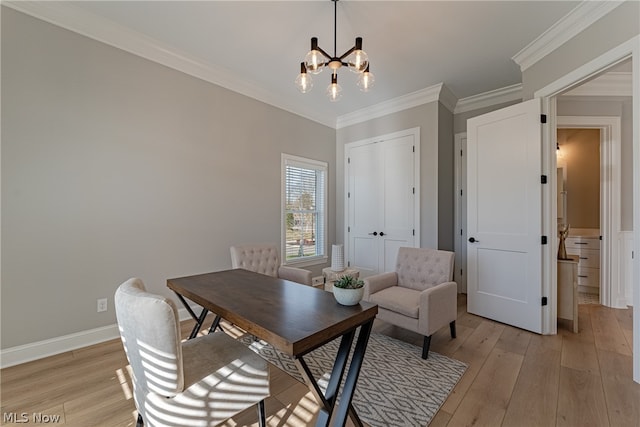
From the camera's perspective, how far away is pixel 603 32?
223 centimetres

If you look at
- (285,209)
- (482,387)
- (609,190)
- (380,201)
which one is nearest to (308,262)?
(285,209)

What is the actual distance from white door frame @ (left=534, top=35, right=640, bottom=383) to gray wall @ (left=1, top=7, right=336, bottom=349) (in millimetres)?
3518

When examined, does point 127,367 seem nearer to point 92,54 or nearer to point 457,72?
point 92,54

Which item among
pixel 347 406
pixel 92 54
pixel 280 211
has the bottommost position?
pixel 347 406

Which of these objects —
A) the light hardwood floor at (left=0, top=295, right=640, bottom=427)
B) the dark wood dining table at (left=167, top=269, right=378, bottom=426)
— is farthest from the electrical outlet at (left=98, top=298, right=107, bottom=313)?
the dark wood dining table at (left=167, top=269, right=378, bottom=426)

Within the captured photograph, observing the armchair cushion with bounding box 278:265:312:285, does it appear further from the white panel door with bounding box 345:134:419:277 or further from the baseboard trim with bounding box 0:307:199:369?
the white panel door with bounding box 345:134:419:277

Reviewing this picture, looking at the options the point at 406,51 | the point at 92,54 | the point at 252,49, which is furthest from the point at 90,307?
the point at 406,51

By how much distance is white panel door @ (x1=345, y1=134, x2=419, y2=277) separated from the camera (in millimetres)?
4074

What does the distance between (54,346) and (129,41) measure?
2902 mm

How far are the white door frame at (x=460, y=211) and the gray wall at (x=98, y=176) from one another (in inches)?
130

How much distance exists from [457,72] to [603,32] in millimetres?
1334

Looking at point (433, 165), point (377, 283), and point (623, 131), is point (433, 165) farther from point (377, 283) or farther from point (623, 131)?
point (623, 131)

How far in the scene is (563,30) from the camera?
8.30 feet

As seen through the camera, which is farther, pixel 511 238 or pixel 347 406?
pixel 511 238
